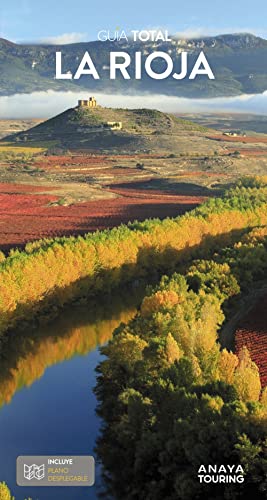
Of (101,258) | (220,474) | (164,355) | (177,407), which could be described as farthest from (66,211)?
(220,474)

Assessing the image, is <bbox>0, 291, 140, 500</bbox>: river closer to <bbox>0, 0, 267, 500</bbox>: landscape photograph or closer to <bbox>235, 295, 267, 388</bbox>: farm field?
<bbox>0, 0, 267, 500</bbox>: landscape photograph

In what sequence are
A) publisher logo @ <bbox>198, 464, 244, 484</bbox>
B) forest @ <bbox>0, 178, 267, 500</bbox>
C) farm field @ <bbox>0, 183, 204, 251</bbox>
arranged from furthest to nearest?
farm field @ <bbox>0, 183, 204, 251</bbox> < forest @ <bbox>0, 178, 267, 500</bbox> < publisher logo @ <bbox>198, 464, 244, 484</bbox>

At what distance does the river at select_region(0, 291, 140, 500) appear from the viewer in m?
46.7

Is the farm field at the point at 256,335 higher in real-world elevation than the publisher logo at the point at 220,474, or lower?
higher

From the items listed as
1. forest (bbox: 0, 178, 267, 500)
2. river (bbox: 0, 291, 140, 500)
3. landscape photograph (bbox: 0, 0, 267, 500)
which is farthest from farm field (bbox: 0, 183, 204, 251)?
river (bbox: 0, 291, 140, 500)

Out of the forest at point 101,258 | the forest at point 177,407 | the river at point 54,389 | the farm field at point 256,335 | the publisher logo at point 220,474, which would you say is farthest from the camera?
the forest at point 101,258

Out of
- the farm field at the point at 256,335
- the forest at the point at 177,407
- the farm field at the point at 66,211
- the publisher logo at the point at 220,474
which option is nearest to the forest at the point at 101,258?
the forest at the point at 177,407

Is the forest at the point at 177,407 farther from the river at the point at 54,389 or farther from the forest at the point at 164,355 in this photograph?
the river at the point at 54,389

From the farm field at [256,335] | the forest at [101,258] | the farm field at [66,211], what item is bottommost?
the farm field at [256,335]

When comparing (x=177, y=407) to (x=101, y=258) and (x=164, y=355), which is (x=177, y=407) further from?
(x=101, y=258)

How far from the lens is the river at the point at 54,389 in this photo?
46.7 meters

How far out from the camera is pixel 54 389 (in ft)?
189

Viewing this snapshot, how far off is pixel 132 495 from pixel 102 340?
29444 mm

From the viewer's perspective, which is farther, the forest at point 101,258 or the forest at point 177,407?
the forest at point 101,258
